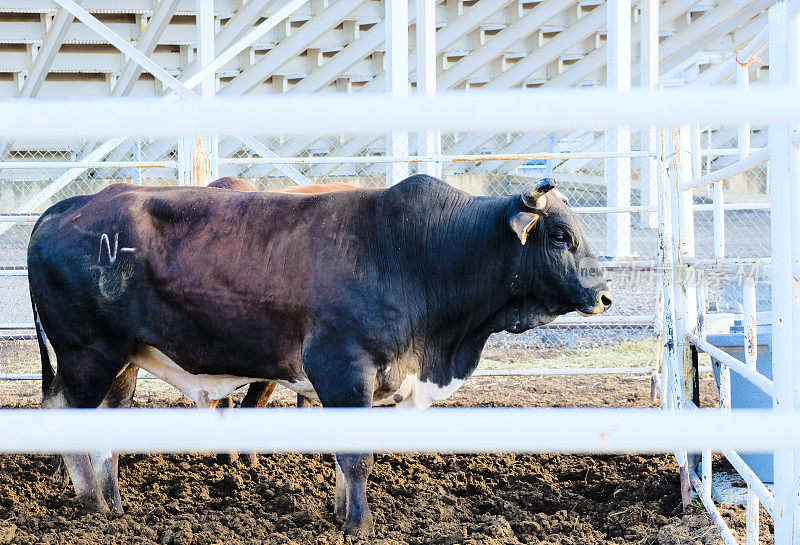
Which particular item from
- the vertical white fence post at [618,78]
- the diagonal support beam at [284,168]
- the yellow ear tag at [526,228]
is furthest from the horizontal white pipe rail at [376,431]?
the vertical white fence post at [618,78]

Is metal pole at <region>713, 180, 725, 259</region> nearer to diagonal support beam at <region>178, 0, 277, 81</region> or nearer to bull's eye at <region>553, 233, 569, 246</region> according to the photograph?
bull's eye at <region>553, 233, 569, 246</region>

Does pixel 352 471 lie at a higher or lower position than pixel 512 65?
lower

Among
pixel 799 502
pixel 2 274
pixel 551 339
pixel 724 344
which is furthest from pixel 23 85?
pixel 799 502

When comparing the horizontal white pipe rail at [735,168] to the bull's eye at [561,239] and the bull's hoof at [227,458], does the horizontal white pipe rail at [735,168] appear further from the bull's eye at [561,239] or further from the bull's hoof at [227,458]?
the bull's hoof at [227,458]

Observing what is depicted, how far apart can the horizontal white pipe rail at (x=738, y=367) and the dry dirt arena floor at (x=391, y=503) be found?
747 mm

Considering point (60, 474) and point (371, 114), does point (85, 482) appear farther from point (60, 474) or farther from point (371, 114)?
point (371, 114)

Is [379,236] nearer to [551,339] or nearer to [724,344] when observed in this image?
[724,344]

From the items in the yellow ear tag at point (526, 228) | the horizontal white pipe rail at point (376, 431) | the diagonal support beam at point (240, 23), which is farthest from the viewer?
the diagonal support beam at point (240, 23)

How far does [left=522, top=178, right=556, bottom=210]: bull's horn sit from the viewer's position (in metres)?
4.07

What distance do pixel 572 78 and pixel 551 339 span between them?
5835mm

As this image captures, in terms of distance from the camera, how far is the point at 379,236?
417cm

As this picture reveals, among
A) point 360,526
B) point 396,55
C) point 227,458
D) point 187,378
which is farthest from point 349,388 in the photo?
point 396,55

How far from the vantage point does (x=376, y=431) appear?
3.42 ft

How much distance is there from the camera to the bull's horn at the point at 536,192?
4.07 m
